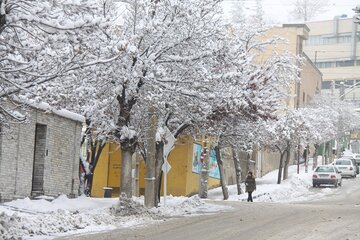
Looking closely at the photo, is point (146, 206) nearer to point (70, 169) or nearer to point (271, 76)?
point (70, 169)

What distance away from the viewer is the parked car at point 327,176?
42.2 meters

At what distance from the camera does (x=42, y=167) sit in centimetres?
1970

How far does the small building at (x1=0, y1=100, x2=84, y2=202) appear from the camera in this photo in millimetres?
17609

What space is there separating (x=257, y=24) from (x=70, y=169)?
13.9m

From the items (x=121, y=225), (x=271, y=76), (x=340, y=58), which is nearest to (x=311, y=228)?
(x=121, y=225)

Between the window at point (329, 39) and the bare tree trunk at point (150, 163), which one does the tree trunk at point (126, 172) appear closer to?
the bare tree trunk at point (150, 163)

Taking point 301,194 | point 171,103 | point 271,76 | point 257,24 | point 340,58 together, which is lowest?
point 301,194

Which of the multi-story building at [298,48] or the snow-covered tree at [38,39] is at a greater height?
the multi-story building at [298,48]

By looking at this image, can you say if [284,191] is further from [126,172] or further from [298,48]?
[298,48]

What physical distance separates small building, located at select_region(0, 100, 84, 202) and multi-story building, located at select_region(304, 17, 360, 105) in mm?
95988

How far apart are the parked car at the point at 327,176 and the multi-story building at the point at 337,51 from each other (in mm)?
72525

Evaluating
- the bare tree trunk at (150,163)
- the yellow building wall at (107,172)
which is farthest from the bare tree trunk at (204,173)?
the bare tree trunk at (150,163)

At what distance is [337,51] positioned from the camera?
116 m

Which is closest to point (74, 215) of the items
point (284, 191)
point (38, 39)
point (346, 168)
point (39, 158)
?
point (39, 158)
